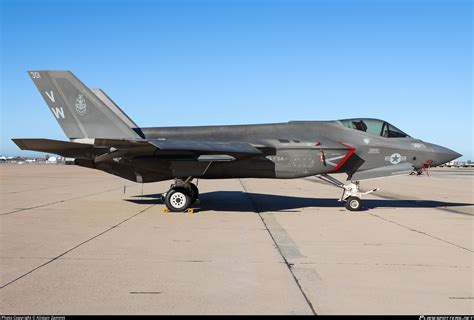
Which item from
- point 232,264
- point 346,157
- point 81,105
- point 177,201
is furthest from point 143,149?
point 232,264

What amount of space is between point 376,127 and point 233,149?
5.15 m

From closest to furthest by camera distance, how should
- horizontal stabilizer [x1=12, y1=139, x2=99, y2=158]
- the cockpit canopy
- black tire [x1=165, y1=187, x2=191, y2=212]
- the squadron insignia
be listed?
horizontal stabilizer [x1=12, y1=139, x2=99, y2=158]
black tire [x1=165, y1=187, x2=191, y2=212]
the squadron insignia
the cockpit canopy

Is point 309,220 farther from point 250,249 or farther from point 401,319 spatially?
point 401,319

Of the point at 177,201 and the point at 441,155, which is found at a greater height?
the point at 441,155

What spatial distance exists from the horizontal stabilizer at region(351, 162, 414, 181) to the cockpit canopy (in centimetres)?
107

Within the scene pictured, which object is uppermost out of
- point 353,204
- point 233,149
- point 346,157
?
point 233,149

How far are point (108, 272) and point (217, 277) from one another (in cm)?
149

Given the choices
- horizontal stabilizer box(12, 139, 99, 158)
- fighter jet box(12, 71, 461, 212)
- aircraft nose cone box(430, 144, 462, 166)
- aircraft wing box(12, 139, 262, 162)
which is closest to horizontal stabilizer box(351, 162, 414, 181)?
fighter jet box(12, 71, 461, 212)

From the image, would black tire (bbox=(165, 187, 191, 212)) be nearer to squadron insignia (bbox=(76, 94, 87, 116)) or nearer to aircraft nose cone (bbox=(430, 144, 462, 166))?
squadron insignia (bbox=(76, 94, 87, 116))

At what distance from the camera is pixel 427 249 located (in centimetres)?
747

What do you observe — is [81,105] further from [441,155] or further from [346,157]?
[441,155]

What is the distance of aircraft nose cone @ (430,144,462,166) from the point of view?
1355 centimetres

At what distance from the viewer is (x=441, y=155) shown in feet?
44.6

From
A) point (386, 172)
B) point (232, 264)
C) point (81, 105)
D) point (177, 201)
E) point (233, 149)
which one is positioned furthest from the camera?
point (386, 172)
